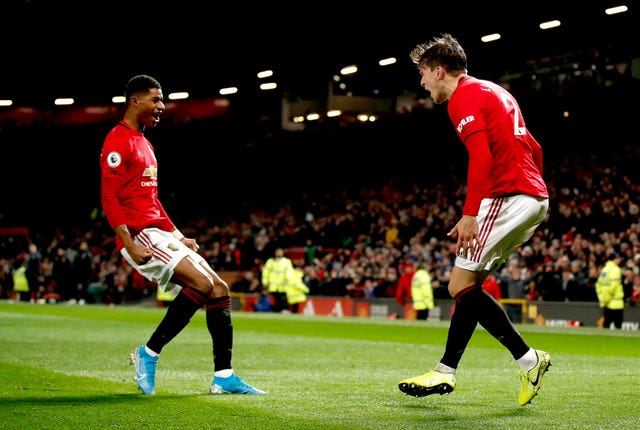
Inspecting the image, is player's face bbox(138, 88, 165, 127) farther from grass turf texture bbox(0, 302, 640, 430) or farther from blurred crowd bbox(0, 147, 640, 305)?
blurred crowd bbox(0, 147, 640, 305)

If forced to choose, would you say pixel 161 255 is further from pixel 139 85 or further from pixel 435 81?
pixel 435 81

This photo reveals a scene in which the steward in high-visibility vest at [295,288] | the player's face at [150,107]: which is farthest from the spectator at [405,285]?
the player's face at [150,107]

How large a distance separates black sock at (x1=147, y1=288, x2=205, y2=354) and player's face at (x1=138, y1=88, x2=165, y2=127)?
49.6 inches

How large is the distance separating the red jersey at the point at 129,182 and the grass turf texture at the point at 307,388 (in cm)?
119

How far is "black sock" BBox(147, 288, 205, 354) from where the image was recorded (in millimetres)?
6652

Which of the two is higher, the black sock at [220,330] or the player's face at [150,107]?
the player's face at [150,107]

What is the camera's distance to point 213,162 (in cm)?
4403

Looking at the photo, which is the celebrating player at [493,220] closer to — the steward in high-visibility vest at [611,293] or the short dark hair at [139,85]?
the short dark hair at [139,85]

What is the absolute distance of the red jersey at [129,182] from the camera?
22.0 feet

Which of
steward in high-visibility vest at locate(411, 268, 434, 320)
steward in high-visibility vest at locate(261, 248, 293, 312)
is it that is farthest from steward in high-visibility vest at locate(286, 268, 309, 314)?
steward in high-visibility vest at locate(411, 268, 434, 320)

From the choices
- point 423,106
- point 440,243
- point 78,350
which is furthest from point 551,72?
point 78,350

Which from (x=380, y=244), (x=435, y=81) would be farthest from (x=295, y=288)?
(x=435, y=81)

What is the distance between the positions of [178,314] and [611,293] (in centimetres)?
1562

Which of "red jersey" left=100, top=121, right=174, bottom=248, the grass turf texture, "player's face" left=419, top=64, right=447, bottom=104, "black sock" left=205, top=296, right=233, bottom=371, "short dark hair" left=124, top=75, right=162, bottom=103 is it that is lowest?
the grass turf texture
